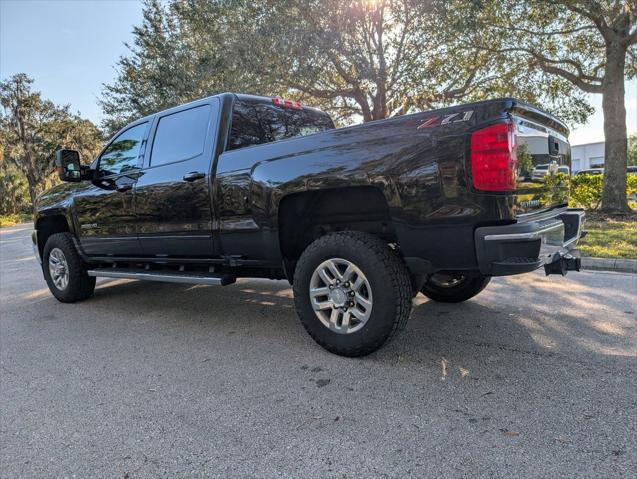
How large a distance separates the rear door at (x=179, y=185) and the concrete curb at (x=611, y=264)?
5304mm

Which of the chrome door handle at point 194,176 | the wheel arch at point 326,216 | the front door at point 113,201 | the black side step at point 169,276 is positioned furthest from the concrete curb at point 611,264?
the front door at point 113,201

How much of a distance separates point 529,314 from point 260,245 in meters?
2.53

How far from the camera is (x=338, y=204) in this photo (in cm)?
356

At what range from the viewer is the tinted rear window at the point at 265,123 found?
4082mm

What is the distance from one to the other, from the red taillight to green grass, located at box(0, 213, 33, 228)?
3112cm

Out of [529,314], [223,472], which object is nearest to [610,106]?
[529,314]

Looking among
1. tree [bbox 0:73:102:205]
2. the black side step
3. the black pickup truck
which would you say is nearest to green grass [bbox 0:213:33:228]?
tree [bbox 0:73:102:205]

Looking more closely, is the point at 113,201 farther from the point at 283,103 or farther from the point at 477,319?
the point at 477,319

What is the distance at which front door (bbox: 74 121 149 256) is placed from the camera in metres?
4.78

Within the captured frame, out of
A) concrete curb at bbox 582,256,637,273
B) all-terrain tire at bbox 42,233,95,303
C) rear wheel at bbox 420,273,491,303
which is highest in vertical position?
all-terrain tire at bbox 42,233,95,303

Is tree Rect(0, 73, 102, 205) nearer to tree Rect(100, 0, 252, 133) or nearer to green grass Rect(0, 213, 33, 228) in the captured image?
green grass Rect(0, 213, 33, 228)

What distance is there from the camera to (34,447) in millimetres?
2326

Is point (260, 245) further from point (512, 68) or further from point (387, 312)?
point (512, 68)

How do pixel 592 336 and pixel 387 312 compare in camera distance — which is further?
pixel 592 336
